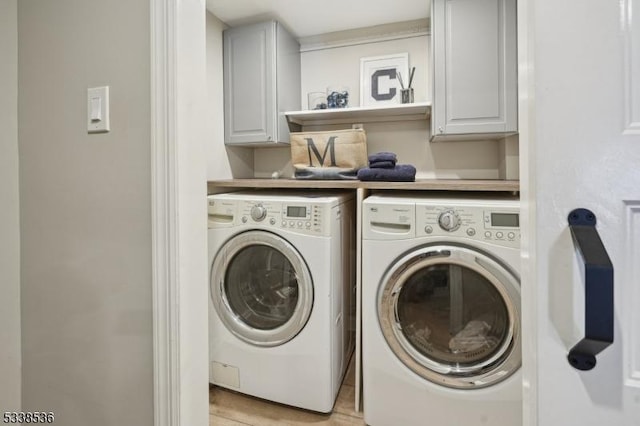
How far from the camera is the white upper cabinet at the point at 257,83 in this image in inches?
81.9

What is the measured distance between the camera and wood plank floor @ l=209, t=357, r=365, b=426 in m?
1.51

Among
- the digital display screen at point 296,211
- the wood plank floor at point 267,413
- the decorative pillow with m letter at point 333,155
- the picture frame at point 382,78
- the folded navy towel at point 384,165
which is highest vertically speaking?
the picture frame at point 382,78

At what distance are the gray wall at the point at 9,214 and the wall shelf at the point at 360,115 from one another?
1.44 meters

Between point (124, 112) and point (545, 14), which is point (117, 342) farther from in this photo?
point (545, 14)

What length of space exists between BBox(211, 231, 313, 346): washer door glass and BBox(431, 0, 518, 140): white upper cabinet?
121cm

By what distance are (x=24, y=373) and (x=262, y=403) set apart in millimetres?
1038

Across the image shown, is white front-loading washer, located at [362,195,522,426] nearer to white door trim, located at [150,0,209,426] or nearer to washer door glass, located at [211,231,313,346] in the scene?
washer door glass, located at [211,231,313,346]

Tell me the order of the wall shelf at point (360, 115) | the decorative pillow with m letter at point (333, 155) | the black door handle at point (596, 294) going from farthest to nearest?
the wall shelf at point (360, 115)
the decorative pillow with m letter at point (333, 155)
the black door handle at point (596, 294)

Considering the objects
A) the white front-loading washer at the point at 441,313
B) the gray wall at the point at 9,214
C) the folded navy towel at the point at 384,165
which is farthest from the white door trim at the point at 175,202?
the folded navy towel at the point at 384,165

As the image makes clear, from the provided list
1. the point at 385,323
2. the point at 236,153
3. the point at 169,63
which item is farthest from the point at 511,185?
the point at 236,153

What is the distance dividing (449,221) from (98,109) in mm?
1238

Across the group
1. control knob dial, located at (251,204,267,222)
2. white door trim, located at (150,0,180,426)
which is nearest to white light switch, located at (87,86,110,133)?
white door trim, located at (150,0,180,426)

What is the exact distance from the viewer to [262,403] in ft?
5.36

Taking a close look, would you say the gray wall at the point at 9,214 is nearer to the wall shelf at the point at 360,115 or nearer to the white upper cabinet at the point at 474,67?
the wall shelf at the point at 360,115
